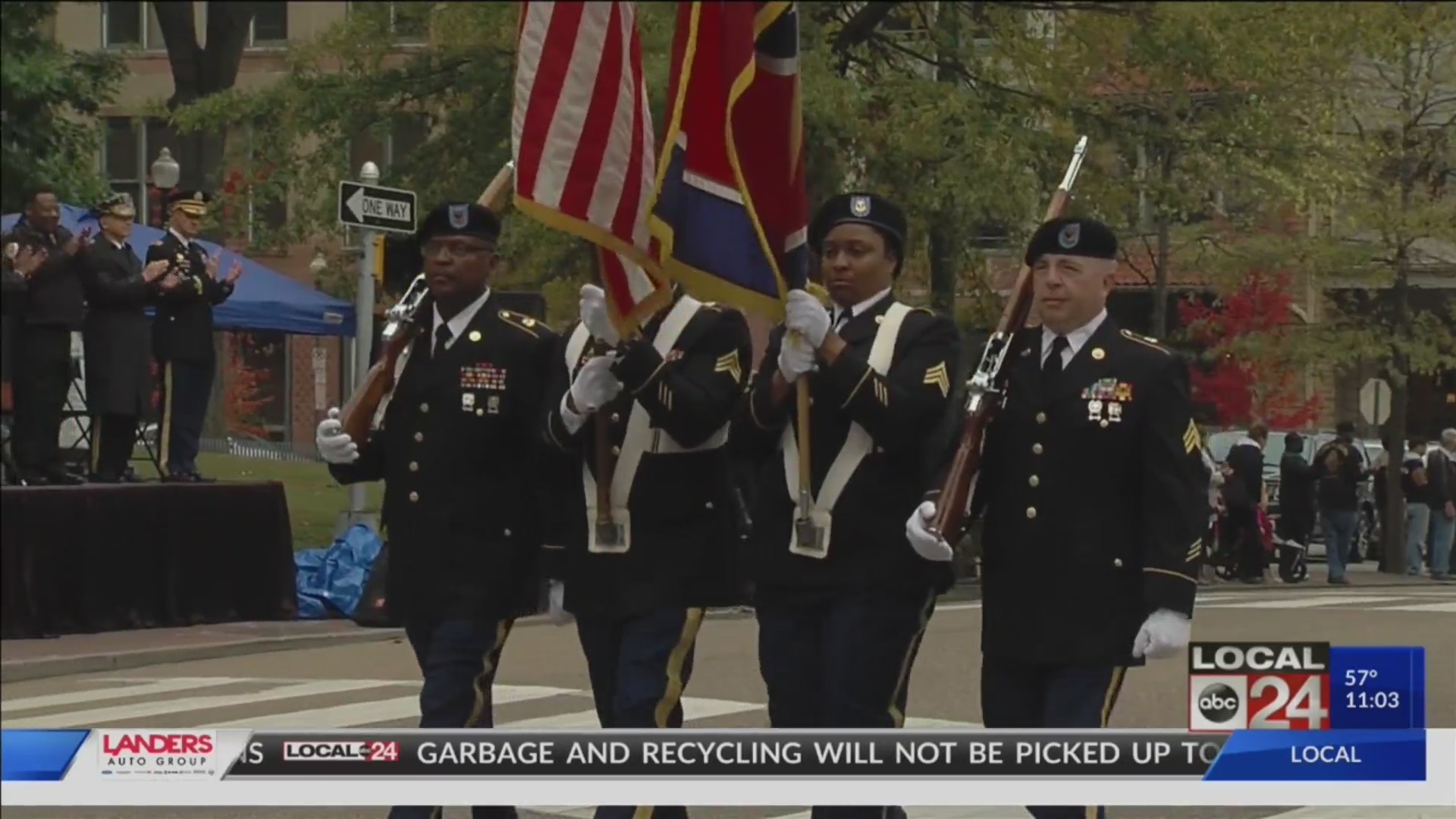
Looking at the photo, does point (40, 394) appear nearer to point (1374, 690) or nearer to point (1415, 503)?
point (1415, 503)

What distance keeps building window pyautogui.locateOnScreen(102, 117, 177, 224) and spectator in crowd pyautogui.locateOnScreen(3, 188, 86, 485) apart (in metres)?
0.17

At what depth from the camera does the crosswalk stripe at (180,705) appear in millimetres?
5785

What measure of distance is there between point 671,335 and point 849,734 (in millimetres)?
1330

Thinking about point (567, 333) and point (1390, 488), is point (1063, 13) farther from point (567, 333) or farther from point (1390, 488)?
point (1390, 488)

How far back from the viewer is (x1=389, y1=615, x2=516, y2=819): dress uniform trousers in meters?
6.45

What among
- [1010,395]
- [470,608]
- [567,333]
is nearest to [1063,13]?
[1010,395]

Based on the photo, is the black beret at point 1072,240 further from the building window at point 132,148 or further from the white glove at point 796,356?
the building window at point 132,148

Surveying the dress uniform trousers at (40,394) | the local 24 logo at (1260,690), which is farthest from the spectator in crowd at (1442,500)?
the dress uniform trousers at (40,394)

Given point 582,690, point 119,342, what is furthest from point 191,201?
point 119,342

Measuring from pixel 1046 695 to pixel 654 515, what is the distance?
1115 mm

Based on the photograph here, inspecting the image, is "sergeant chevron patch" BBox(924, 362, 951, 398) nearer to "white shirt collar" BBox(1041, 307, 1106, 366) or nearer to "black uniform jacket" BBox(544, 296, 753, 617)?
"white shirt collar" BBox(1041, 307, 1106, 366)

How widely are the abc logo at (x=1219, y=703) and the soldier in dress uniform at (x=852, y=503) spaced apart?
0.87 m

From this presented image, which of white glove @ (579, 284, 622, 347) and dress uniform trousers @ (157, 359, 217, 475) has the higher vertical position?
white glove @ (579, 284, 622, 347)

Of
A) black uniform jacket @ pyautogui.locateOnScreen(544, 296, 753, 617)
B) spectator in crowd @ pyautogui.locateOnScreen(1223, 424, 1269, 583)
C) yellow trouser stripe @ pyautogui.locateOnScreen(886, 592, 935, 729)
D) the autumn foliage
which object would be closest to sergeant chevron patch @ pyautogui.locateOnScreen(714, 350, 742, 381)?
black uniform jacket @ pyautogui.locateOnScreen(544, 296, 753, 617)
